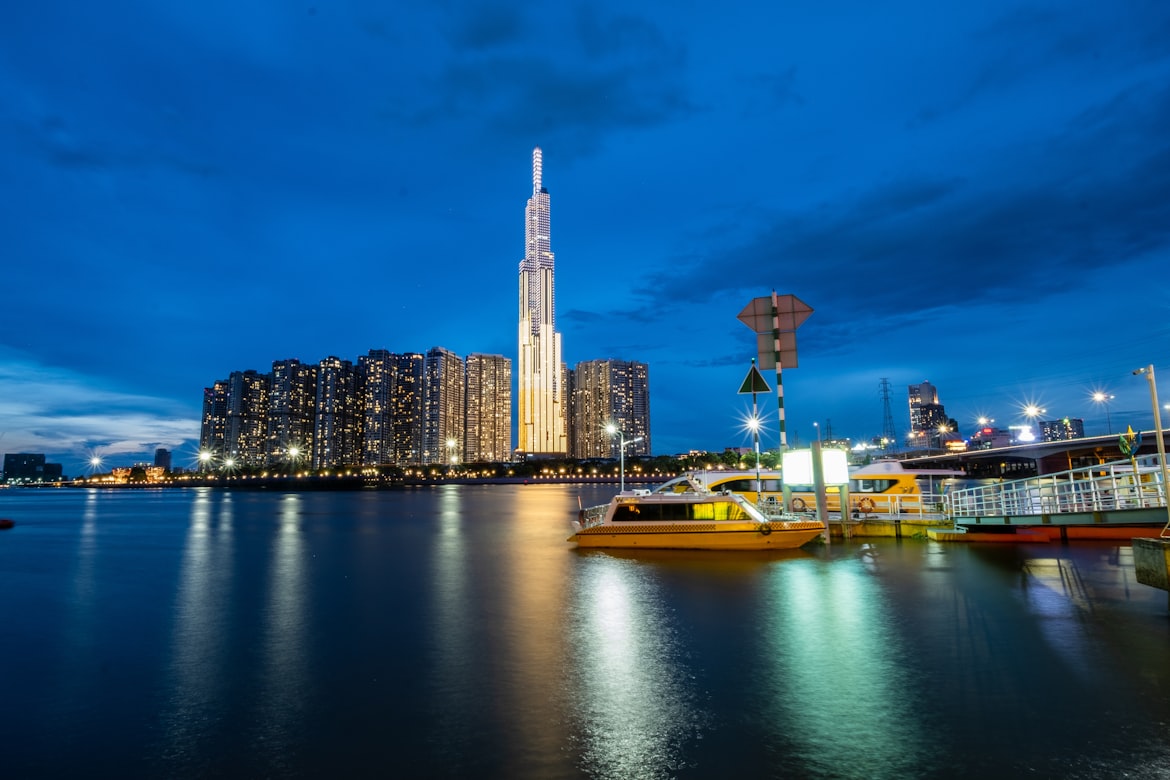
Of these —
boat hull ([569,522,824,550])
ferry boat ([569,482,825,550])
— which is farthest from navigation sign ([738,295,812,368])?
boat hull ([569,522,824,550])

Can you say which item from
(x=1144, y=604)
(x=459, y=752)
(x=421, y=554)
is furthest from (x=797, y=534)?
(x=459, y=752)

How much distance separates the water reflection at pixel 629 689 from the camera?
803cm

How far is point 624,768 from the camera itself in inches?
302

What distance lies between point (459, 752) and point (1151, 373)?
65.6ft

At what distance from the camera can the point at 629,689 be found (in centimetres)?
1068

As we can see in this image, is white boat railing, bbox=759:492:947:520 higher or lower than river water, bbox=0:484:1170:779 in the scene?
higher

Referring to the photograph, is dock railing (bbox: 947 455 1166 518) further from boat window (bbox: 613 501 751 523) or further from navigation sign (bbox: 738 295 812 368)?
boat window (bbox: 613 501 751 523)

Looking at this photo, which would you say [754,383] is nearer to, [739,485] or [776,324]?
[776,324]

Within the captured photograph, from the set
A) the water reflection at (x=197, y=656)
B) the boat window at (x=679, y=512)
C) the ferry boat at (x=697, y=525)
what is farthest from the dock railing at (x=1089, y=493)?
the water reflection at (x=197, y=656)

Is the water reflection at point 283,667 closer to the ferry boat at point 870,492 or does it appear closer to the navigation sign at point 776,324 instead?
the ferry boat at point 870,492

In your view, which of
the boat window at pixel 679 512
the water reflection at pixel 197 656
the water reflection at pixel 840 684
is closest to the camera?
the water reflection at pixel 840 684

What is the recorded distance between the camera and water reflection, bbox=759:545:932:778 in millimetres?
8016

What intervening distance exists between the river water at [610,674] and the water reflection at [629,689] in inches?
2.3

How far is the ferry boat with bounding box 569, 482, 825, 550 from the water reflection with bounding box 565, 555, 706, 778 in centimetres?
978
